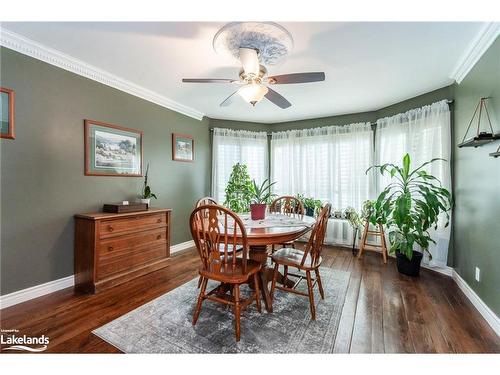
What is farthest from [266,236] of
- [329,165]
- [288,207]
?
[329,165]

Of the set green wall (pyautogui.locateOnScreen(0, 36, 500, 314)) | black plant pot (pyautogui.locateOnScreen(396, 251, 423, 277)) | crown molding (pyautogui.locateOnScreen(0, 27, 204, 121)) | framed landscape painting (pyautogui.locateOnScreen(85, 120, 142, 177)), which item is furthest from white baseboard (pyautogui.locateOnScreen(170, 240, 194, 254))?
black plant pot (pyautogui.locateOnScreen(396, 251, 423, 277))

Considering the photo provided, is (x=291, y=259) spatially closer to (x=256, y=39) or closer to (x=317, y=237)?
(x=317, y=237)

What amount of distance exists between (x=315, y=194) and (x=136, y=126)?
3.32 meters

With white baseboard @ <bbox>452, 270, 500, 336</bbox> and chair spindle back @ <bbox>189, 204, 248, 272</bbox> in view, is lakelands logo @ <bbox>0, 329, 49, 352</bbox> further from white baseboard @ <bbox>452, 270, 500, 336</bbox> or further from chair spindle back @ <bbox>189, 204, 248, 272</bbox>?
white baseboard @ <bbox>452, 270, 500, 336</bbox>

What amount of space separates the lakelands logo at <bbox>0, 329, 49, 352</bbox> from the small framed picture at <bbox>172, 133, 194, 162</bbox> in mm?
2696

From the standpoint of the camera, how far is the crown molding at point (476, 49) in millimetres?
1774

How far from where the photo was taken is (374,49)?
2.09 metres

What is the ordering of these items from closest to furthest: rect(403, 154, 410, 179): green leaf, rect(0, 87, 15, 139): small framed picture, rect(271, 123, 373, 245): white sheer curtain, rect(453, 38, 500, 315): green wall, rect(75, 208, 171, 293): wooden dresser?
rect(453, 38, 500, 315): green wall < rect(0, 87, 15, 139): small framed picture < rect(75, 208, 171, 293): wooden dresser < rect(403, 154, 410, 179): green leaf < rect(271, 123, 373, 245): white sheer curtain

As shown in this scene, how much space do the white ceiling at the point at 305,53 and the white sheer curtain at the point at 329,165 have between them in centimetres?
90

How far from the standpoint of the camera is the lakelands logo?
5.02ft

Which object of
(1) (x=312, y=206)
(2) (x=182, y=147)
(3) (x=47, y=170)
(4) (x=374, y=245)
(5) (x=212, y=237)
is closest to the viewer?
(5) (x=212, y=237)

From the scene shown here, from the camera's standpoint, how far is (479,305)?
2.02 metres

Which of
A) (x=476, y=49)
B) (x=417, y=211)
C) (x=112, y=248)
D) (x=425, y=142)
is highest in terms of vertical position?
(x=476, y=49)

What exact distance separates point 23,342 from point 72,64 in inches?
103
